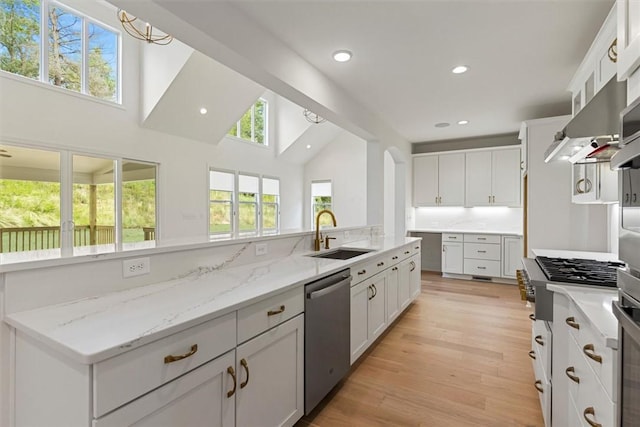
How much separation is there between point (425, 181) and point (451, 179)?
0.49 meters

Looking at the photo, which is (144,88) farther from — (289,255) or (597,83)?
(597,83)

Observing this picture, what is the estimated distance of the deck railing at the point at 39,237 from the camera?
4.20 metres

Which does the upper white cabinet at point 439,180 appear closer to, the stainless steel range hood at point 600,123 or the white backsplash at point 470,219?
the white backsplash at point 470,219

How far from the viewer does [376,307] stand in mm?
2871

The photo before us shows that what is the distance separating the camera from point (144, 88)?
5.30 meters

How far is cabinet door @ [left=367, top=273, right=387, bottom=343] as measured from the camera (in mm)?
2748

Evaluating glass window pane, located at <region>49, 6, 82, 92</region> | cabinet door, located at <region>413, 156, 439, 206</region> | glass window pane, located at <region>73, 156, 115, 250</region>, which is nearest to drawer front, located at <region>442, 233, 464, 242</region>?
cabinet door, located at <region>413, 156, 439, 206</region>

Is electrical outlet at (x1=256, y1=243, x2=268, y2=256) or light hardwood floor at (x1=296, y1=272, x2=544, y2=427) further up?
electrical outlet at (x1=256, y1=243, x2=268, y2=256)

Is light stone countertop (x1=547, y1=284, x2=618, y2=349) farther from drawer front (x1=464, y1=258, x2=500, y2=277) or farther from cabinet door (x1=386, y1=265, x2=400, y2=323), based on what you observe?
drawer front (x1=464, y1=258, x2=500, y2=277)

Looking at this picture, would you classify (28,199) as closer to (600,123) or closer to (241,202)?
(241,202)

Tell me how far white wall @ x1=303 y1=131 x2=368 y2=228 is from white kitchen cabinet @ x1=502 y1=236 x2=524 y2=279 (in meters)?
3.55

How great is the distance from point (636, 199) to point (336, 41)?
7.42 feet

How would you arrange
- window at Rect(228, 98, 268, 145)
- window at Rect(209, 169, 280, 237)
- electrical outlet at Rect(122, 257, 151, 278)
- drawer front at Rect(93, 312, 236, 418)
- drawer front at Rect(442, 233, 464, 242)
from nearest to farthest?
drawer front at Rect(93, 312, 236, 418)
electrical outlet at Rect(122, 257, 151, 278)
drawer front at Rect(442, 233, 464, 242)
window at Rect(209, 169, 280, 237)
window at Rect(228, 98, 268, 145)

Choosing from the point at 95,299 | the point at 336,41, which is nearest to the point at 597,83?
the point at 336,41
